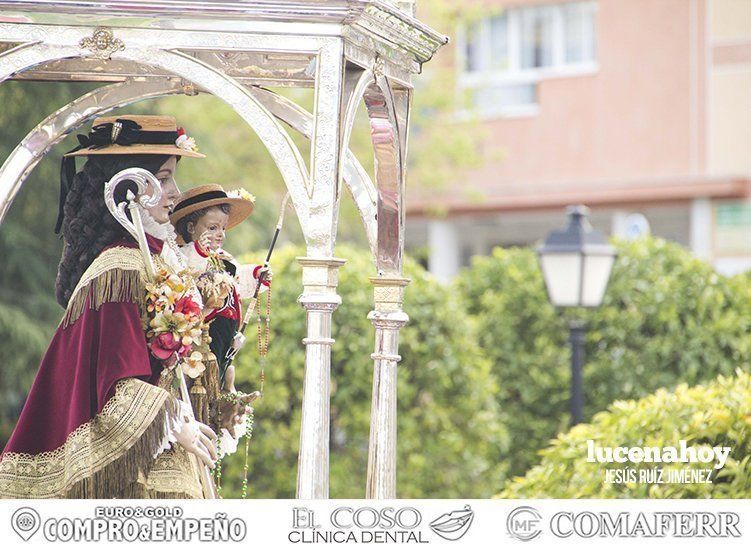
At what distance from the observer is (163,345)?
409cm

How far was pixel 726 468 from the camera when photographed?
16.0ft

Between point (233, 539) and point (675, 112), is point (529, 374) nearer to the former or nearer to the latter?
point (233, 539)

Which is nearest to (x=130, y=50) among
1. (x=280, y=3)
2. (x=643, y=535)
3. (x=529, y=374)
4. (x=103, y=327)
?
(x=280, y=3)

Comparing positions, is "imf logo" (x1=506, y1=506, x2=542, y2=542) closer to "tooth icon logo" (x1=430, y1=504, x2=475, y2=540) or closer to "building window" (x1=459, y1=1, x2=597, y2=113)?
"tooth icon logo" (x1=430, y1=504, x2=475, y2=540)

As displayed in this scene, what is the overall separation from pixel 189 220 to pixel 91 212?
1.19 feet

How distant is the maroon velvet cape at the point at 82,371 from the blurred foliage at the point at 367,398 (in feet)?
10.9

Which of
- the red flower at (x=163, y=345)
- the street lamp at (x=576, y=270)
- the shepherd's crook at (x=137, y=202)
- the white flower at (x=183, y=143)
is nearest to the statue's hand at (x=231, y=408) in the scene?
the shepherd's crook at (x=137, y=202)

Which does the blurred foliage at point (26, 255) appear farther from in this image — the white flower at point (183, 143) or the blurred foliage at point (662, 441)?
the white flower at point (183, 143)

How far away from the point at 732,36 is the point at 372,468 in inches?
518

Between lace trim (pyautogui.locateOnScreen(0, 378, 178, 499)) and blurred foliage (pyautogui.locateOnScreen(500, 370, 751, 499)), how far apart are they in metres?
1.88

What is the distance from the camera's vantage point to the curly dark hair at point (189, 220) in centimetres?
447

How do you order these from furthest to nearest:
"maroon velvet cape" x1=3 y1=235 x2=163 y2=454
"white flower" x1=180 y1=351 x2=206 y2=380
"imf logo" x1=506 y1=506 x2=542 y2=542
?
"white flower" x1=180 y1=351 x2=206 y2=380 → "maroon velvet cape" x1=3 y1=235 x2=163 y2=454 → "imf logo" x1=506 y1=506 x2=542 y2=542

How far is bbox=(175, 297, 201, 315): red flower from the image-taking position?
408 cm

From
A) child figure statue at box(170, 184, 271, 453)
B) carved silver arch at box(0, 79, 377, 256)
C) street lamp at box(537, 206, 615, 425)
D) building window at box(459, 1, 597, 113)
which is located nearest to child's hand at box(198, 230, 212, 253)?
child figure statue at box(170, 184, 271, 453)
